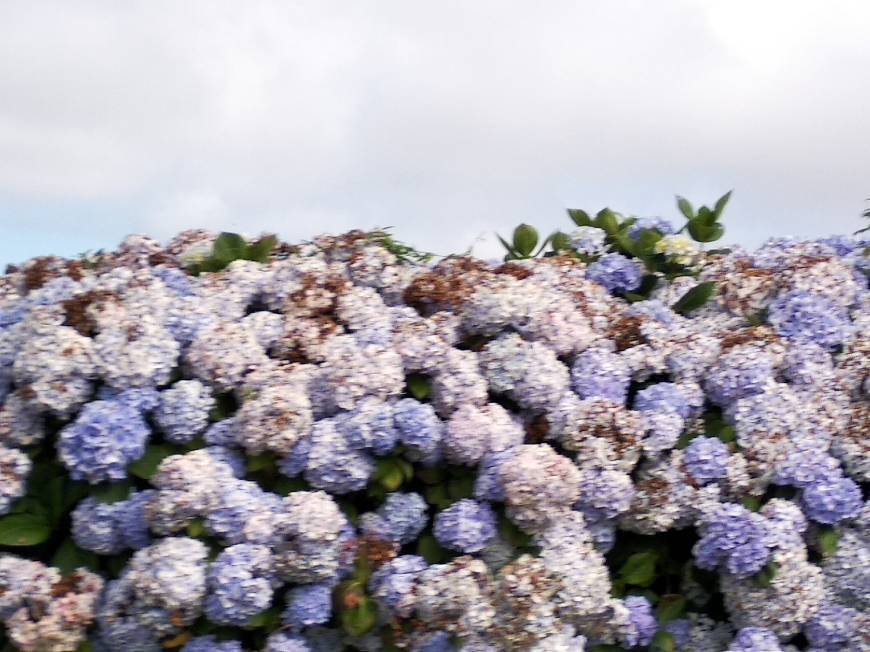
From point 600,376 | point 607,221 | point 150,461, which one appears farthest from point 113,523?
point 607,221

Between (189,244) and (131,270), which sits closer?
(131,270)

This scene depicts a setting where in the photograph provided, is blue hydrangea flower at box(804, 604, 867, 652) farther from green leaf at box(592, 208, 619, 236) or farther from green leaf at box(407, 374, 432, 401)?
green leaf at box(592, 208, 619, 236)

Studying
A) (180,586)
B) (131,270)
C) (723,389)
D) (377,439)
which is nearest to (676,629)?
(723,389)

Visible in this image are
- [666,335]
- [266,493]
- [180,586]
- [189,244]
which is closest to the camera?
[180,586]

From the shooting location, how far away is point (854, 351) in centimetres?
463

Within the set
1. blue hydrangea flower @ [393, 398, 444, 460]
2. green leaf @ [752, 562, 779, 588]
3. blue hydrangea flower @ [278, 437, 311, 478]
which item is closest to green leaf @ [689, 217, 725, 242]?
green leaf @ [752, 562, 779, 588]

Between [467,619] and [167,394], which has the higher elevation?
[167,394]

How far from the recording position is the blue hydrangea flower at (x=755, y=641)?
4016mm

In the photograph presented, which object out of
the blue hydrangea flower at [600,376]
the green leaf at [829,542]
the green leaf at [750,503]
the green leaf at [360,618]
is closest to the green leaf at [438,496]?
the green leaf at [360,618]

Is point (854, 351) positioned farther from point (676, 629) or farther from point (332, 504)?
point (332, 504)

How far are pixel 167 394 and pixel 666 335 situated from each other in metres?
1.91

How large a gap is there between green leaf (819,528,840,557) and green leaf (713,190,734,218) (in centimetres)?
164

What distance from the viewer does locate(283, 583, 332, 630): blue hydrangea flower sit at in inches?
143

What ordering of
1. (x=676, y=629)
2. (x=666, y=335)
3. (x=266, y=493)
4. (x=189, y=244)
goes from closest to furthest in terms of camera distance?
(x=266, y=493), (x=676, y=629), (x=666, y=335), (x=189, y=244)
